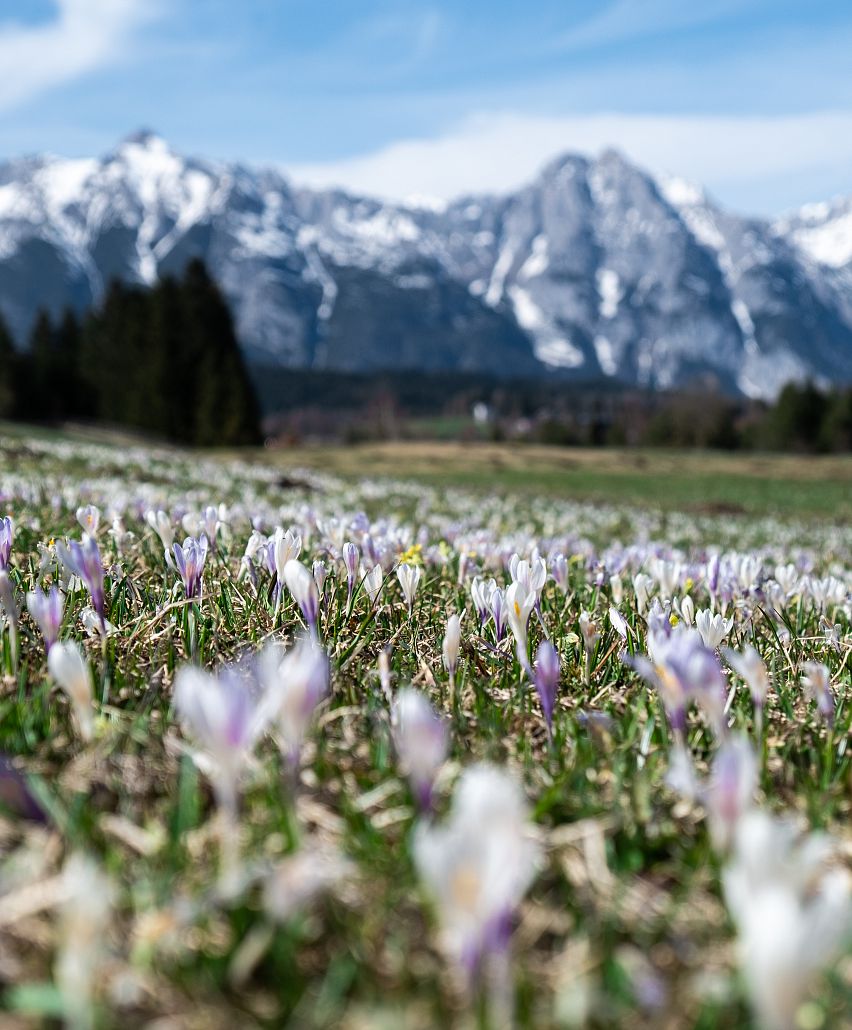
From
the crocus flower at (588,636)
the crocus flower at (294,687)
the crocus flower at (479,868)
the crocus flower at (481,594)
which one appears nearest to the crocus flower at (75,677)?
the crocus flower at (294,687)

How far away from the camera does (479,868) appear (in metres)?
0.94

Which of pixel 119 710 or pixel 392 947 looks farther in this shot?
pixel 119 710

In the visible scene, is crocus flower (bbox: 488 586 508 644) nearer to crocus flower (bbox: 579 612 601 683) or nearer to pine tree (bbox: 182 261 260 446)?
crocus flower (bbox: 579 612 601 683)

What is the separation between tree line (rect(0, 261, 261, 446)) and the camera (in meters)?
63.7

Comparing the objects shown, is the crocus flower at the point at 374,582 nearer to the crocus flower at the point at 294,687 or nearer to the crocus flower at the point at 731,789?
the crocus flower at the point at 294,687

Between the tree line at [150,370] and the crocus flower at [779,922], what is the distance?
6274 cm

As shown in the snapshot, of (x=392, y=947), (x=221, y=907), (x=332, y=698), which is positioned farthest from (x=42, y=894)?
(x=332, y=698)

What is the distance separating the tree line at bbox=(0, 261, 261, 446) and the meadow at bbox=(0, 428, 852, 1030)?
61114 millimetres

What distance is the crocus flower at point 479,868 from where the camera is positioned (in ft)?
2.97

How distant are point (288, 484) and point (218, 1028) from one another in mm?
13792

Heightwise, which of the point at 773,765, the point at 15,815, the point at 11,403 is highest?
the point at 11,403

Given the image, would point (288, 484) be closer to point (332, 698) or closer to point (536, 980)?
point (332, 698)

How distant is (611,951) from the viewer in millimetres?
1099

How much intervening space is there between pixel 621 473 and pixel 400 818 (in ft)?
153
